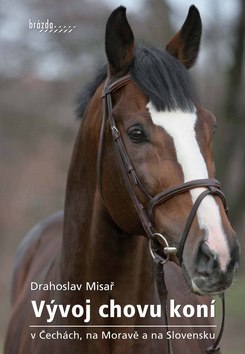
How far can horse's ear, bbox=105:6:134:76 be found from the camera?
3.05 metres

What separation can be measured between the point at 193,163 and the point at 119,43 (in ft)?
2.27

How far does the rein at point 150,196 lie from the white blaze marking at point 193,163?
3 centimetres

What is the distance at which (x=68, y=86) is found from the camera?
12727 millimetres

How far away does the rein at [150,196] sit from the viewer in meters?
2.71

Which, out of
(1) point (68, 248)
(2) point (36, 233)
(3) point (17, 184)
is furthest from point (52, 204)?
(1) point (68, 248)

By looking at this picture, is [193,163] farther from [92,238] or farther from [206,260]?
[92,238]

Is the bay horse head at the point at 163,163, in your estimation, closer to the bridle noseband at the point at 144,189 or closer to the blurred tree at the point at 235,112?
the bridle noseband at the point at 144,189

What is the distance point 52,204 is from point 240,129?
5.87 meters

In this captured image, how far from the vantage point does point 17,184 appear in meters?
15.9

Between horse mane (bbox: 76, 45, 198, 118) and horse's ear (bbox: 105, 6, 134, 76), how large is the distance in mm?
41

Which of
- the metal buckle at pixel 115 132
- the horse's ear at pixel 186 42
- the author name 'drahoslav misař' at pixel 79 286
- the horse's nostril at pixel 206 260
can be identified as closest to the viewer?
the horse's nostril at pixel 206 260

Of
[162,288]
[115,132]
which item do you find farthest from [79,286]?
[115,132]

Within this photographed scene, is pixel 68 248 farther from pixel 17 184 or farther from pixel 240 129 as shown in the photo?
pixel 17 184

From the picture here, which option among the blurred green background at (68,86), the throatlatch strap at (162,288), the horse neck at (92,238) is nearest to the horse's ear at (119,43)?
the horse neck at (92,238)
